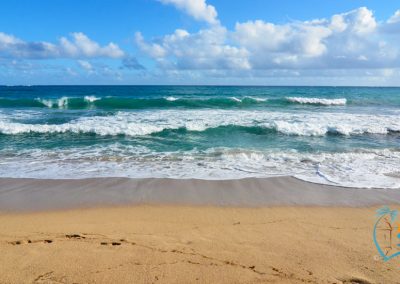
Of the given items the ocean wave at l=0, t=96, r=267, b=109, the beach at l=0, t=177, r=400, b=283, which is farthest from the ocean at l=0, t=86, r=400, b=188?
the ocean wave at l=0, t=96, r=267, b=109

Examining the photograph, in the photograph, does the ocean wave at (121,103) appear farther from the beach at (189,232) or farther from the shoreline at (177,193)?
the beach at (189,232)

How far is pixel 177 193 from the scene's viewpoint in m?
5.63

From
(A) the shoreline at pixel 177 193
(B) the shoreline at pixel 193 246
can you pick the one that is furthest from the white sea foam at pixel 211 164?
(B) the shoreline at pixel 193 246

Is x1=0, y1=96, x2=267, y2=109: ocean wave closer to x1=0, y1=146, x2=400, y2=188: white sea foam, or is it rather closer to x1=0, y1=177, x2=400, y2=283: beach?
x1=0, y1=146, x2=400, y2=188: white sea foam

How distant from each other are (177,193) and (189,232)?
172 centimetres

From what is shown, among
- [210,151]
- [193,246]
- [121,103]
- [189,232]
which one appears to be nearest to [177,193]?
[189,232]

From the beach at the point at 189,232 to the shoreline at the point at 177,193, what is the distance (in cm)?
2

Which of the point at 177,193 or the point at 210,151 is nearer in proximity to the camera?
the point at 177,193

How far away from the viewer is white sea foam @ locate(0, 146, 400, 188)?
6684 mm

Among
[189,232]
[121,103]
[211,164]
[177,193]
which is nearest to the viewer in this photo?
[189,232]

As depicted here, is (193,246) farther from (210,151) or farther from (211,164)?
(210,151)

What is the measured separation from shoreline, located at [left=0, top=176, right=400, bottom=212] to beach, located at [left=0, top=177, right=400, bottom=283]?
0.02 m

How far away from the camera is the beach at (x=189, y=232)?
304cm

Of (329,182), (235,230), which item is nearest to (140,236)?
(235,230)
